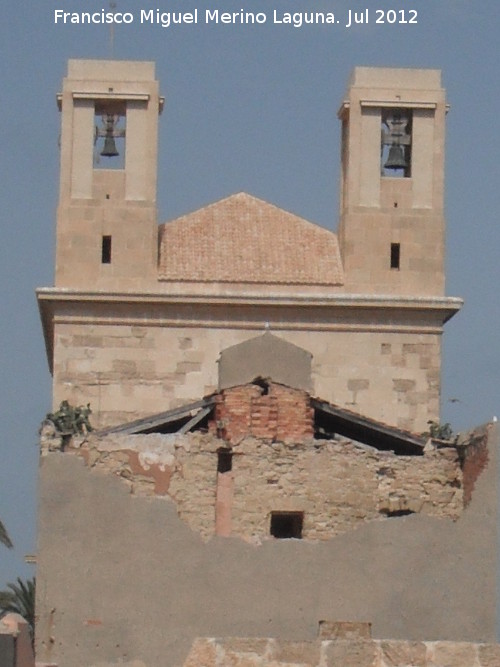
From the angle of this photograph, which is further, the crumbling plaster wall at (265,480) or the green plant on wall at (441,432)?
the green plant on wall at (441,432)

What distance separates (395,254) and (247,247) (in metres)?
2.38

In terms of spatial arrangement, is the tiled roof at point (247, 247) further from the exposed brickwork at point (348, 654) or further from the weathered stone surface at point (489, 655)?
the weathered stone surface at point (489, 655)

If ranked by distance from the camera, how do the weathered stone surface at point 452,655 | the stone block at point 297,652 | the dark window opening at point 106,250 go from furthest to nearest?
the dark window opening at point 106,250, the stone block at point 297,652, the weathered stone surface at point 452,655

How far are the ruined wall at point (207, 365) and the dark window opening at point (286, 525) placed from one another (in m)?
11.2

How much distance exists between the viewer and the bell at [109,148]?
39.4 m

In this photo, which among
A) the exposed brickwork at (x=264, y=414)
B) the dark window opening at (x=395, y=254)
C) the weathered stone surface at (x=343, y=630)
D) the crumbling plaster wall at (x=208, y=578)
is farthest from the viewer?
the dark window opening at (x=395, y=254)

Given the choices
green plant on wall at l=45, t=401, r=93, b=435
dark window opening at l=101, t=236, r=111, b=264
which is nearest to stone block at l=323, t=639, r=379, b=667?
green plant on wall at l=45, t=401, r=93, b=435

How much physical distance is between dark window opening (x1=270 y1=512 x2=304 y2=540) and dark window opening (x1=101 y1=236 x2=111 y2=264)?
13.1 meters

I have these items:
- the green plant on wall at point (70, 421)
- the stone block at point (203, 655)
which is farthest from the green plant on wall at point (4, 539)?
the stone block at point (203, 655)

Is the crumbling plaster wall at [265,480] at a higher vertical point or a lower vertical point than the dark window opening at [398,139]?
lower

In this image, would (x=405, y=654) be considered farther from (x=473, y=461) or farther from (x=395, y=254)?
(x=395, y=254)

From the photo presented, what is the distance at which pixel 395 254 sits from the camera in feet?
129

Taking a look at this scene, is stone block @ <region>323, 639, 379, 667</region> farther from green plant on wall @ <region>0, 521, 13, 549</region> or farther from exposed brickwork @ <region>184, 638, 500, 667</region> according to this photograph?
green plant on wall @ <region>0, 521, 13, 549</region>

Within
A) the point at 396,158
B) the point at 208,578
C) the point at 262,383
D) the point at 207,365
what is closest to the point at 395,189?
the point at 396,158
